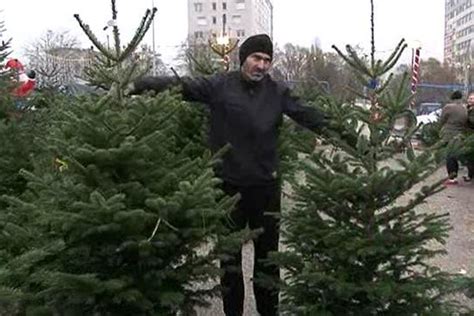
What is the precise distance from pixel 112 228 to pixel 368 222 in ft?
4.72

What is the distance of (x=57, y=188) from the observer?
343cm

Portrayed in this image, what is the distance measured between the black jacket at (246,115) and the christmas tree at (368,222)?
40 centimetres

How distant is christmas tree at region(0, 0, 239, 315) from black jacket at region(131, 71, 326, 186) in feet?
1.81

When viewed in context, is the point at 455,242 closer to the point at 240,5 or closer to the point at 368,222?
the point at 368,222

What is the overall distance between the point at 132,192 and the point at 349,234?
1.23 metres

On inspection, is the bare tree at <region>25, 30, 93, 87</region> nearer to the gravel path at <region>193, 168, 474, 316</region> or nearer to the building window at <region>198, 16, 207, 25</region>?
the gravel path at <region>193, 168, 474, 316</region>

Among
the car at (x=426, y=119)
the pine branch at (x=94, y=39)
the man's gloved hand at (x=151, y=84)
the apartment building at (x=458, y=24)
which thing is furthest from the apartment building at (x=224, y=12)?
the pine branch at (x=94, y=39)

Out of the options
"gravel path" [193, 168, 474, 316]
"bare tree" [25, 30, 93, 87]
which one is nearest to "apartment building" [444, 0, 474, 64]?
"bare tree" [25, 30, 93, 87]

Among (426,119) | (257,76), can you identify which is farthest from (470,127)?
(257,76)

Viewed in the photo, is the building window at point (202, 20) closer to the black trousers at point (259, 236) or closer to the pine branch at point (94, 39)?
the black trousers at point (259, 236)

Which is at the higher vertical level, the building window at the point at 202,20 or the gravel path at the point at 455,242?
the building window at the point at 202,20

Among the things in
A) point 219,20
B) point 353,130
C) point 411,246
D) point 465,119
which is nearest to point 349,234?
point 411,246

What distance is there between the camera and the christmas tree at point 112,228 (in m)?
3.31

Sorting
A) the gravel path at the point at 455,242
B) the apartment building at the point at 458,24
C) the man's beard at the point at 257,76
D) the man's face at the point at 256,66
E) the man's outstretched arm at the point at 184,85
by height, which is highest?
the apartment building at the point at 458,24
